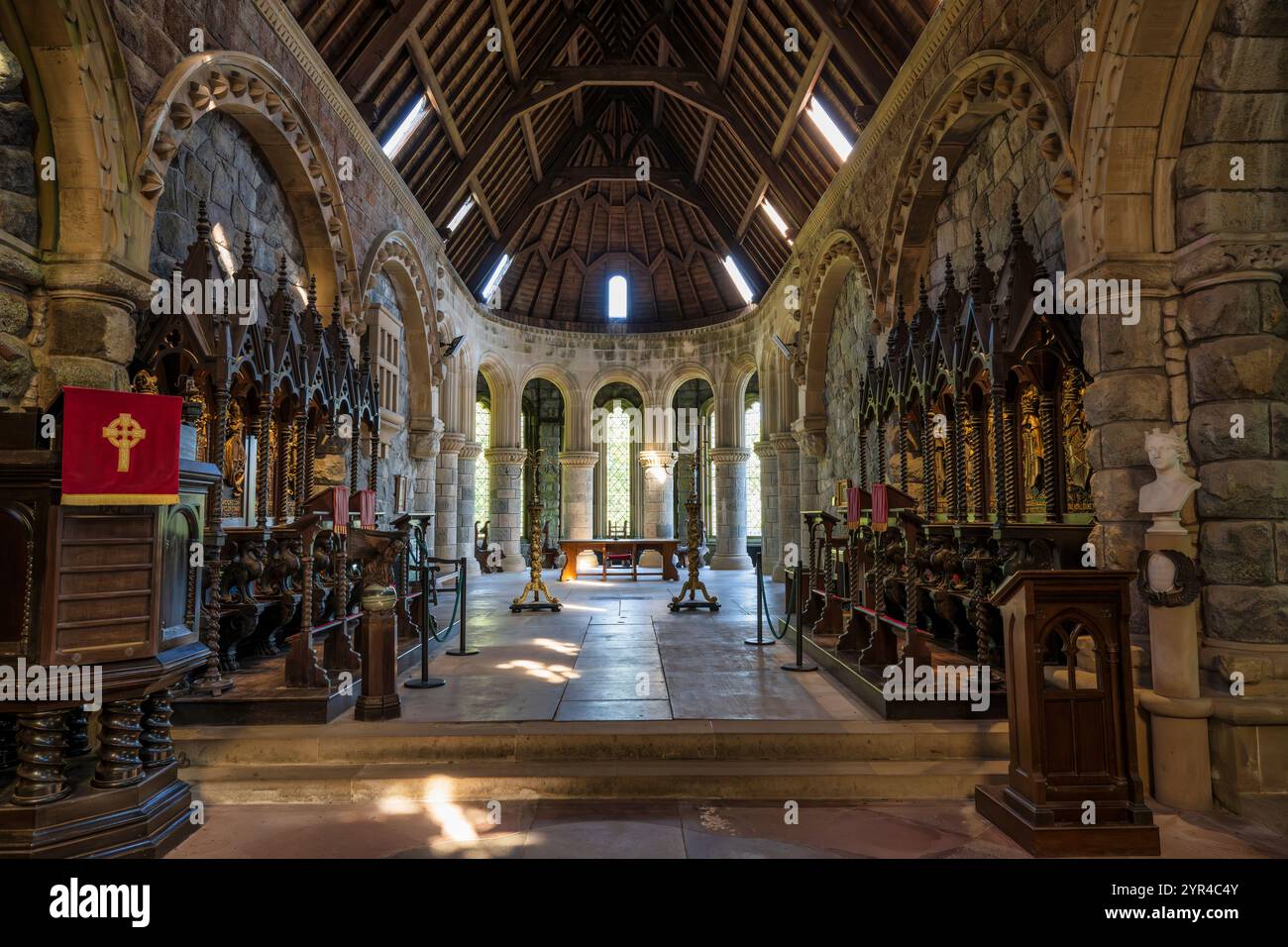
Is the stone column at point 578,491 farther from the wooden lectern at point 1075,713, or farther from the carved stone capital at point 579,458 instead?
the wooden lectern at point 1075,713

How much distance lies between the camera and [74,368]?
409 cm

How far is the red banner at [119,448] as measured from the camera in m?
2.74

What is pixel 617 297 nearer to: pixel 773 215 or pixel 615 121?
pixel 615 121

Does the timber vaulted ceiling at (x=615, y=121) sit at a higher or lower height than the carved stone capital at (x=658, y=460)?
higher

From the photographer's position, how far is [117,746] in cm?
292

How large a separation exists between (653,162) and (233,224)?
A: 10.5 m

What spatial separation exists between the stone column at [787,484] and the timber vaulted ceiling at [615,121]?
3476 millimetres

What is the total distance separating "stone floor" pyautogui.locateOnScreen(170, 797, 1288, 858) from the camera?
2857 millimetres

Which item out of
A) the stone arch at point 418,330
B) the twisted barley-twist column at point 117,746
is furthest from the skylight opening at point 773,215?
the twisted barley-twist column at point 117,746

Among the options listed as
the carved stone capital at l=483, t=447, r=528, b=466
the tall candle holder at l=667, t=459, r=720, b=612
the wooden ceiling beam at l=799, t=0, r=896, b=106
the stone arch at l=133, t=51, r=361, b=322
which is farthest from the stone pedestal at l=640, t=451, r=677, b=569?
the wooden ceiling beam at l=799, t=0, r=896, b=106

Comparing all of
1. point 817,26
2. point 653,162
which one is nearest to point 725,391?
point 653,162

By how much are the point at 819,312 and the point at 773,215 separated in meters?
2.40

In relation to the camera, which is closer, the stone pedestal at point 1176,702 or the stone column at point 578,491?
the stone pedestal at point 1176,702

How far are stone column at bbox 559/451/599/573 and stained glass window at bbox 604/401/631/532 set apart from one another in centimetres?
222
